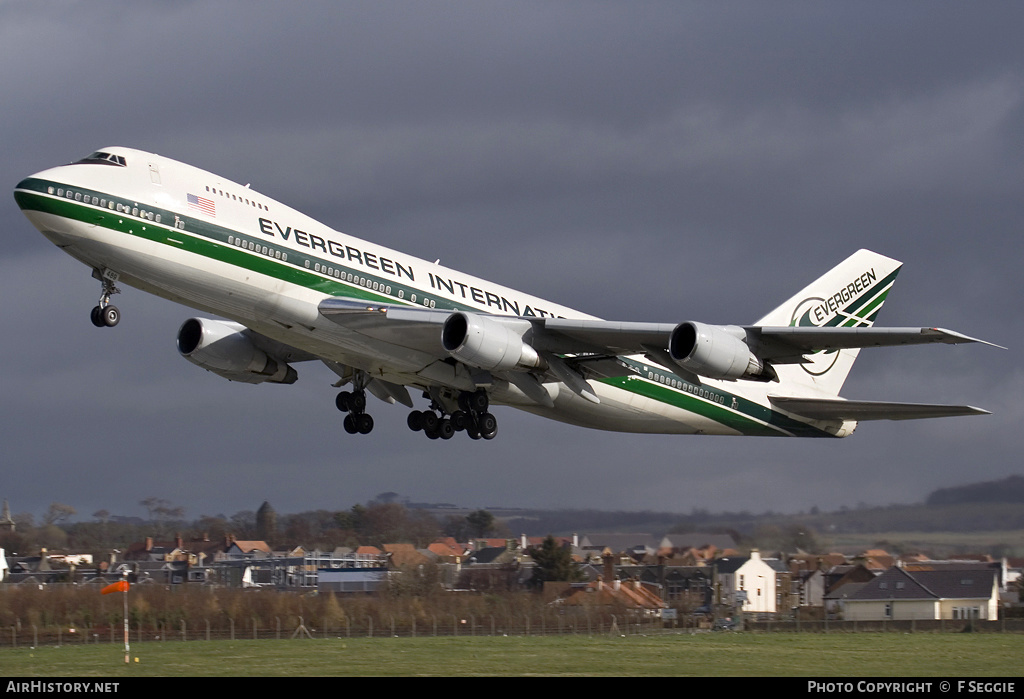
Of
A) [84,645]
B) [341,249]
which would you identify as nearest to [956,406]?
[341,249]

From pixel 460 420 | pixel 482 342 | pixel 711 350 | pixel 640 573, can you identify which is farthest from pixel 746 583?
pixel 482 342

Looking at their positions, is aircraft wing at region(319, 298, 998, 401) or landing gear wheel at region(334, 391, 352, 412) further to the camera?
landing gear wheel at region(334, 391, 352, 412)

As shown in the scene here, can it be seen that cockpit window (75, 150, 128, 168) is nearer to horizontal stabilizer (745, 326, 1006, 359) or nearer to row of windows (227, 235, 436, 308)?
row of windows (227, 235, 436, 308)

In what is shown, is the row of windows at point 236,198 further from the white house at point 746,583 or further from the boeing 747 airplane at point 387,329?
the white house at point 746,583

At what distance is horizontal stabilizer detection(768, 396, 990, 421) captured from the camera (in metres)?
34.2

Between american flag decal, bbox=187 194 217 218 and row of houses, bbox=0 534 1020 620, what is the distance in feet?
52.3

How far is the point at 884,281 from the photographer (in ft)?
136

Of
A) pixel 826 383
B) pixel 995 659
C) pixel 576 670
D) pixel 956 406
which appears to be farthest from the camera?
pixel 826 383

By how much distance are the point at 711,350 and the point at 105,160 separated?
13.9 meters

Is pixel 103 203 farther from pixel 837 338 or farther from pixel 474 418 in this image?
pixel 837 338

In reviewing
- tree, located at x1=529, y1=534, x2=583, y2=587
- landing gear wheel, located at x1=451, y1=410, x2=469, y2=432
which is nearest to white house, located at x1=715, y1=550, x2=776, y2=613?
tree, located at x1=529, y1=534, x2=583, y2=587
